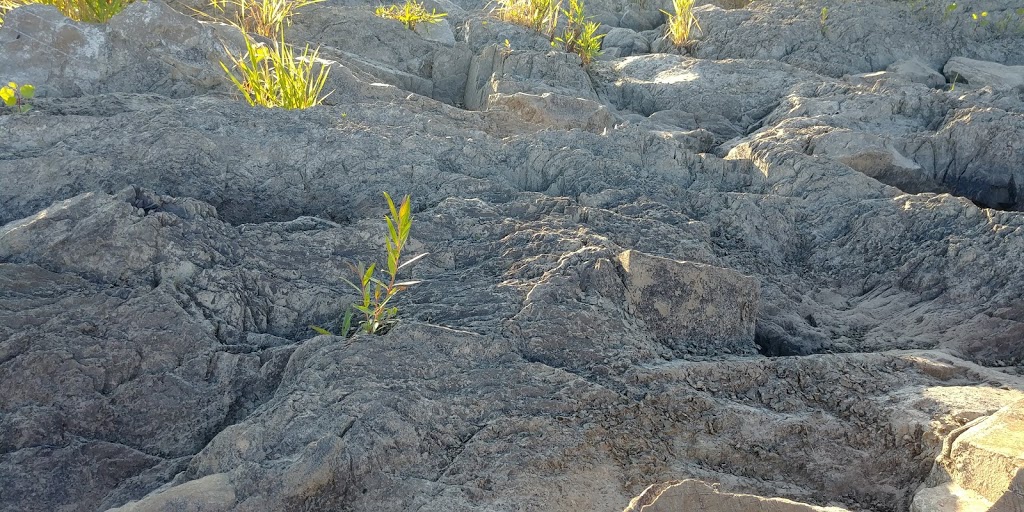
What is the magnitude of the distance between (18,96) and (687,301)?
3537mm

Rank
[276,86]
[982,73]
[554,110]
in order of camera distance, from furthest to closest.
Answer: [982,73], [554,110], [276,86]

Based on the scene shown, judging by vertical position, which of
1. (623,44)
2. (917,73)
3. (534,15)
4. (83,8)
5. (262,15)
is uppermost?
(83,8)

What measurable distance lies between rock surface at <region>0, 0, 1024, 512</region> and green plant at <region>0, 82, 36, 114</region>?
0.10 meters

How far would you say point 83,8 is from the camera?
4973 mm

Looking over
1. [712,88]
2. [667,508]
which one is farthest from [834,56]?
[667,508]

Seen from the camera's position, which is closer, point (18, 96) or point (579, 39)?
point (18, 96)

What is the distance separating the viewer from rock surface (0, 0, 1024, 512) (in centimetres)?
237

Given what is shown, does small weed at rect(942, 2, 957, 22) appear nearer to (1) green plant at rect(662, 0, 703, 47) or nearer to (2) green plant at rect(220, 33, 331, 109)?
(1) green plant at rect(662, 0, 703, 47)

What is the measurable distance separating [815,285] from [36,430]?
10.7 ft

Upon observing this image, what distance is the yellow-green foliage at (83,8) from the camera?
4965 mm

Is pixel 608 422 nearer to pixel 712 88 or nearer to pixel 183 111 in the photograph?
pixel 183 111

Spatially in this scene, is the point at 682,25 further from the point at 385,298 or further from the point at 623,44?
the point at 385,298

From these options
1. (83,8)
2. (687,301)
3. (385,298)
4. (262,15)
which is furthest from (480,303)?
(262,15)

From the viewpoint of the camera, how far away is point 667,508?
2047 millimetres
